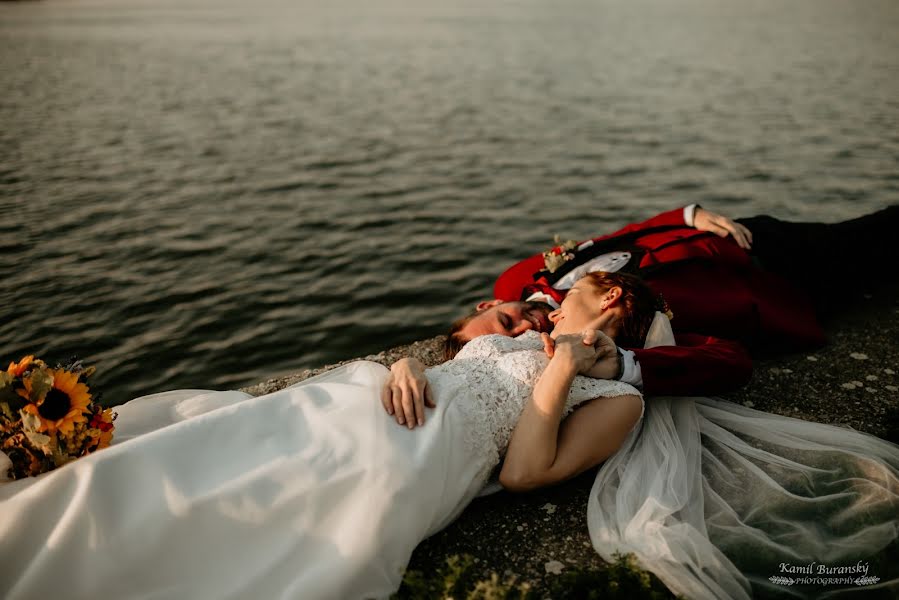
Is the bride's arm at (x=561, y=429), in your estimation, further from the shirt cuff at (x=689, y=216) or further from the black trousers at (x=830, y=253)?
the black trousers at (x=830, y=253)

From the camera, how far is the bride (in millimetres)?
2525

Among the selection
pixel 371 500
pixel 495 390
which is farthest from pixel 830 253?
pixel 371 500

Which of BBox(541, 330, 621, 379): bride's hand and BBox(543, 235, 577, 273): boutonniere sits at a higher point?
BBox(541, 330, 621, 379): bride's hand

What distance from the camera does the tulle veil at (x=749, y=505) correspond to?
2.73 meters

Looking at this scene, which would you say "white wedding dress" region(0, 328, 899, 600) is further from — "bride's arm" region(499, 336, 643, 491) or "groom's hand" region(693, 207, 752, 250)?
"groom's hand" region(693, 207, 752, 250)

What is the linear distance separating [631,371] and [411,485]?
1297 mm

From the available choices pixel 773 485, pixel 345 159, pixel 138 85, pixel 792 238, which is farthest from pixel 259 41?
pixel 773 485

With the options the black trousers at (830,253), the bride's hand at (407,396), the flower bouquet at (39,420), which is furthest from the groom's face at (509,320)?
the black trousers at (830,253)

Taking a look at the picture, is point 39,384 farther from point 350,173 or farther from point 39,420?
point 350,173

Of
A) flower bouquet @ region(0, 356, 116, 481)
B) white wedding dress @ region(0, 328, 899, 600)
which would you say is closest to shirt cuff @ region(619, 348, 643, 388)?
white wedding dress @ region(0, 328, 899, 600)

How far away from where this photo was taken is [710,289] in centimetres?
479

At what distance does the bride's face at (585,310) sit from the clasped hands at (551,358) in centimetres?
26

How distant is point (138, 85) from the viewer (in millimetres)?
17906

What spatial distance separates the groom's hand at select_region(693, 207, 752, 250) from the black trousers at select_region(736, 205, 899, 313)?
0.16 meters
